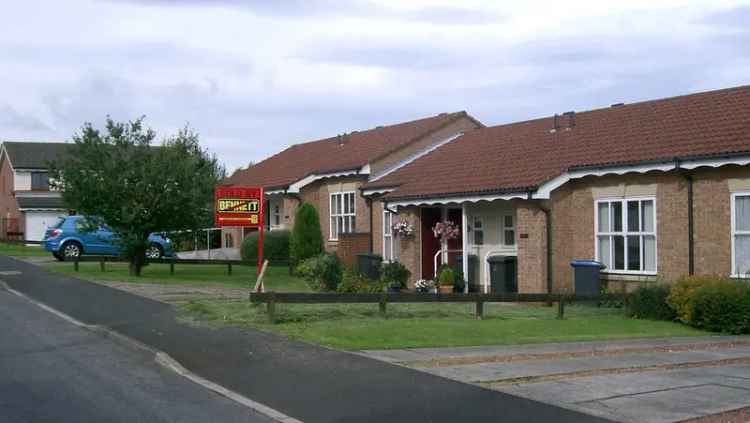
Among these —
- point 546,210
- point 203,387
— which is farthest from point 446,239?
point 203,387

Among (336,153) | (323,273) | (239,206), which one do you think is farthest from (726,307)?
(336,153)

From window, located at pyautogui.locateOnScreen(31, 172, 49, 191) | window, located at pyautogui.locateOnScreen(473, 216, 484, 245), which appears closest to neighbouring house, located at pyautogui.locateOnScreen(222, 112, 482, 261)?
window, located at pyautogui.locateOnScreen(473, 216, 484, 245)

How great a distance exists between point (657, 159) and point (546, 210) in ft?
9.91

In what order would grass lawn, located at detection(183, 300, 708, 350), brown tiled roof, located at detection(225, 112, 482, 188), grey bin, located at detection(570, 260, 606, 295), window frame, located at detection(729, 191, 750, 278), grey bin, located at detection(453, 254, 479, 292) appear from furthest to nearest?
brown tiled roof, located at detection(225, 112, 482, 188) → grey bin, located at detection(453, 254, 479, 292) → grey bin, located at detection(570, 260, 606, 295) → window frame, located at detection(729, 191, 750, 278) → grass lawn, located at detection(183, 300, 708, 350)

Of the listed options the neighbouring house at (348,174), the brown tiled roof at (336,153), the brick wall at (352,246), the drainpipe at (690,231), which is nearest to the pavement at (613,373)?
the drainpipe at (690,231)

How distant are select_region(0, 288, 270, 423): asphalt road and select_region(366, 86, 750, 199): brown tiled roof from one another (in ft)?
37.6

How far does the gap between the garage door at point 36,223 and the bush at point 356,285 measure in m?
38.0

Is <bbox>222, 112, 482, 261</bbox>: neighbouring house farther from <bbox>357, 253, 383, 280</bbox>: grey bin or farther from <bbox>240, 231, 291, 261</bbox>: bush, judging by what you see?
<bbox>357, 253, 383, 280</bbox>: grey bin

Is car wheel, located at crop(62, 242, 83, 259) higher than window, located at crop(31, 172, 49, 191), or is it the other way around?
window, located at crop(31, 172, 49, 191)

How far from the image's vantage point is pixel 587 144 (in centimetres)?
2283

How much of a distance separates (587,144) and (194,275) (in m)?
13.0

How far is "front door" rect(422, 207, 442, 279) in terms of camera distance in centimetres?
2655

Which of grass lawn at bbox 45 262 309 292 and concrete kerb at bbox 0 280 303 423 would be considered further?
grass lawn at bbox 45 262 309 292

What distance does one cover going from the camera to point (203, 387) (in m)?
10.5
